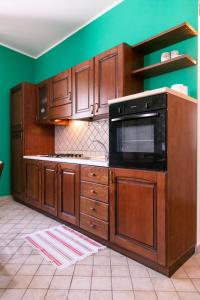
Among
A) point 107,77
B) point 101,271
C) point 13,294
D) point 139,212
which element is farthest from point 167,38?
point 13,294

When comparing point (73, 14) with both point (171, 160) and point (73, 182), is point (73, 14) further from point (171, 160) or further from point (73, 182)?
point (171, 160)

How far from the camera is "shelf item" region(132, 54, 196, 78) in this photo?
1.95 m

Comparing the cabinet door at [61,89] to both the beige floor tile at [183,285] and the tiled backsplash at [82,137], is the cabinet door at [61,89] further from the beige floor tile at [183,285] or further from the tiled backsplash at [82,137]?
the beige floor tile at [183,285]

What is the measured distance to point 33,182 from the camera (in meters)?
3.28

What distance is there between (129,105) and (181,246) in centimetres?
130

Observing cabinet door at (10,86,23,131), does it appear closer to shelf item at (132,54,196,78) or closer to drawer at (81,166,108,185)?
drawer at (81,166,108,185)

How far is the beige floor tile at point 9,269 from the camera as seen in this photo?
1.71 metres

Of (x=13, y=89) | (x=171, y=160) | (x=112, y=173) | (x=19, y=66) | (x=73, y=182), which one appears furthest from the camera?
(x=19, y=66)

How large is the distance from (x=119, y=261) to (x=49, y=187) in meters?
1.44

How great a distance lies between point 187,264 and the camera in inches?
73.2

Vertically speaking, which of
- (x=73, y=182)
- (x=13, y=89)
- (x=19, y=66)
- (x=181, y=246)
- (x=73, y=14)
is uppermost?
(x=73, y=14)

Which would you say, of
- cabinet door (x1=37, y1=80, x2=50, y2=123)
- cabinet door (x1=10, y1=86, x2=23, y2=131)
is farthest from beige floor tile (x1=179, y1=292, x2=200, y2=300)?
cabinet door (x1=10, y1=86, x2=23, y2=131)

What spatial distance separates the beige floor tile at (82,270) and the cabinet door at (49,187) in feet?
3.64

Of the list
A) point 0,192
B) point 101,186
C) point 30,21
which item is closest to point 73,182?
point 101,186
